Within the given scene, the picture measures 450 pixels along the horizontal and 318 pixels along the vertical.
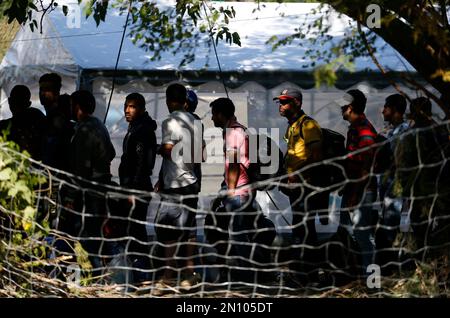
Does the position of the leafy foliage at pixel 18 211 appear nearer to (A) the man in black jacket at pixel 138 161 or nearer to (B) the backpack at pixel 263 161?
(A) the man in black jacket at pixel 138 161

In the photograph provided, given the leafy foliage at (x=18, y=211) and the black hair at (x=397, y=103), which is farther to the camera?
the black hair at (x=397, y=103)

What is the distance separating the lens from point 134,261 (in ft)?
28.6

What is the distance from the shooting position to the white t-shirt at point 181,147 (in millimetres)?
8406

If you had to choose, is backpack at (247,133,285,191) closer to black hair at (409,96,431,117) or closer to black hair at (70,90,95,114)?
black hair at (70,90,95,114)

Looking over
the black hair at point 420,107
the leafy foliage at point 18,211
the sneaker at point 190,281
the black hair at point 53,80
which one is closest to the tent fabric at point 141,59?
the black hair at point 53,80

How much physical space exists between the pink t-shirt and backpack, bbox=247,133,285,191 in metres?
0.16

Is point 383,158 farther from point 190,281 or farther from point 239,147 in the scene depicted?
point 190,281

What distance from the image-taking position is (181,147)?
8414mm

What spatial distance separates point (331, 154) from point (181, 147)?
1.65 m

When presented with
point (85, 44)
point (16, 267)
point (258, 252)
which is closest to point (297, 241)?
point (258, 252)

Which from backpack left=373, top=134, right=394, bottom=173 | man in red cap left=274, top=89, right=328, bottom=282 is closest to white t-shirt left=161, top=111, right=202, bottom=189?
man in red cap left=274, top=89, right=328, bottom=282

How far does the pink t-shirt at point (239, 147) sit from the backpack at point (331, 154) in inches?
24.5
